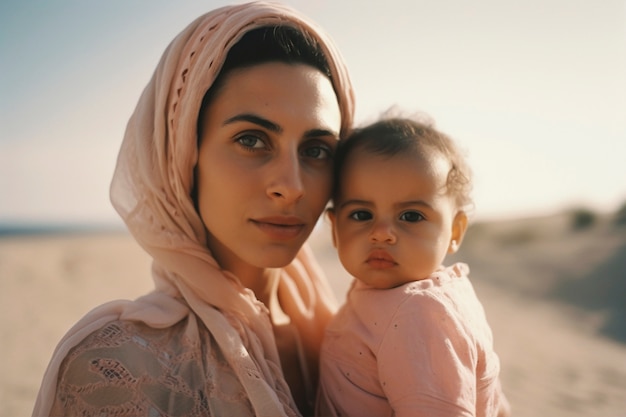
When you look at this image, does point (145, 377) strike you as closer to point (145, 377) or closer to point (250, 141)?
point (145, 377)

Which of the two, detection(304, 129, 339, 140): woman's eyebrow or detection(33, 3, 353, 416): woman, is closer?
detection(33, 3, 353, 416): woman

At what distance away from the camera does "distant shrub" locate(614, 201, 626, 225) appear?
51.4ft

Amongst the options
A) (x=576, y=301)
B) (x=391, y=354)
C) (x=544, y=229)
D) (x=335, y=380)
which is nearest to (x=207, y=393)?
(x=335, y=380)

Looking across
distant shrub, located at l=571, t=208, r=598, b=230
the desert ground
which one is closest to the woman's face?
the desert ground

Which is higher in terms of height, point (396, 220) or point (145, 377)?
point (396, 220)

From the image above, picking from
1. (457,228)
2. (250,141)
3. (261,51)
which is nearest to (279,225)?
(250,141)

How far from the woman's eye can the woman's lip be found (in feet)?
1.06

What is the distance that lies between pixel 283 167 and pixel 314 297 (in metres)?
1.08

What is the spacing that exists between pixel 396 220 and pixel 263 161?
645mm

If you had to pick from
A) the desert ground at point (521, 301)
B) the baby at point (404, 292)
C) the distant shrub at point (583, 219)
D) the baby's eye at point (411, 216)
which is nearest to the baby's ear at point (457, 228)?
the baby at point (404, 292)

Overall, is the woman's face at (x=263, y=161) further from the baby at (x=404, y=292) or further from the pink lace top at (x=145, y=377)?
the pink lace top at (x=145, y=377)

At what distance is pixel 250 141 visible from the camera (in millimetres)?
2400

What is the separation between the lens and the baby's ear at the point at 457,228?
107 inches

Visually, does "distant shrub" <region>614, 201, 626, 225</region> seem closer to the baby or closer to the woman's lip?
the baby
